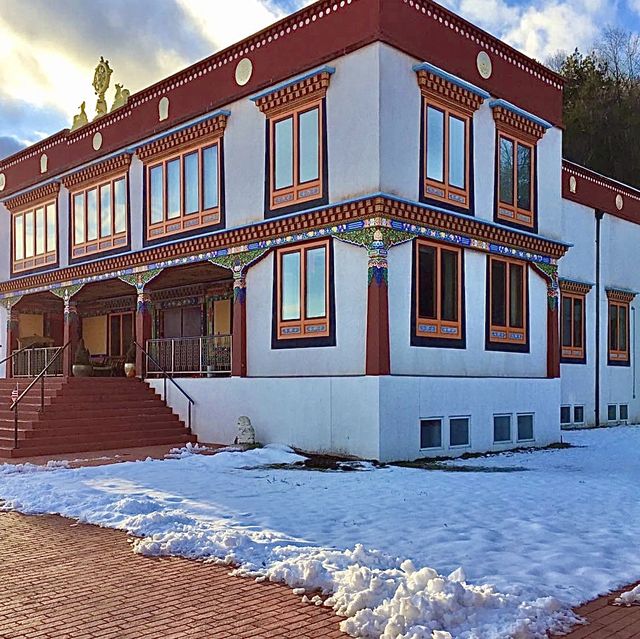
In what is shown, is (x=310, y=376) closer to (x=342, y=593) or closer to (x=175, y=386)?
(x=175, y=386)

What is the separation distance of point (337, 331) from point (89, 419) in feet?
19.4

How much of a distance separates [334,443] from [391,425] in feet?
4.18

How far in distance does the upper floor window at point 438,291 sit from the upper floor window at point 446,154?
1.17 meters

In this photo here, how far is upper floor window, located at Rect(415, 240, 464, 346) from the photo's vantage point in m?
15.8

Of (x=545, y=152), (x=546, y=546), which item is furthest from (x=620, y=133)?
(x=546, y=546)

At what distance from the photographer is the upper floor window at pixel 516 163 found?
18.0 meters

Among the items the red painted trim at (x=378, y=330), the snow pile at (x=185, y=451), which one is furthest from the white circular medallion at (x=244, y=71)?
the snow pile at (x=185, y=451)

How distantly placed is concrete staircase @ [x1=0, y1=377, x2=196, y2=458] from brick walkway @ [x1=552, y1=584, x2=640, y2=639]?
12.2 meters

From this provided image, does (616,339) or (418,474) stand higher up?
(616,339)

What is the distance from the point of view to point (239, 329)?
58.0ft

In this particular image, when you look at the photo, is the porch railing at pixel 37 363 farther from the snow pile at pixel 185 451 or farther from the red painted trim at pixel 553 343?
the red painted trim at pixel 553 343

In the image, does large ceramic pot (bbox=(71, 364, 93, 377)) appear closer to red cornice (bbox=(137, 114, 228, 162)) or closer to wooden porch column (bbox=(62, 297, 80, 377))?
wooden porch column (bbox=(62, 297, 80, 377))

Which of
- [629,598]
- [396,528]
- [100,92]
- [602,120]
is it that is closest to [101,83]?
[100,92]

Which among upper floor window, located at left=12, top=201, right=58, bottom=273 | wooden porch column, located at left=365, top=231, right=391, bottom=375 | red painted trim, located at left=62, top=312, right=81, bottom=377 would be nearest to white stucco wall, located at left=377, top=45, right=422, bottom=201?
wooden porch column, located at left=365, top=231, right=391, bottom=375
